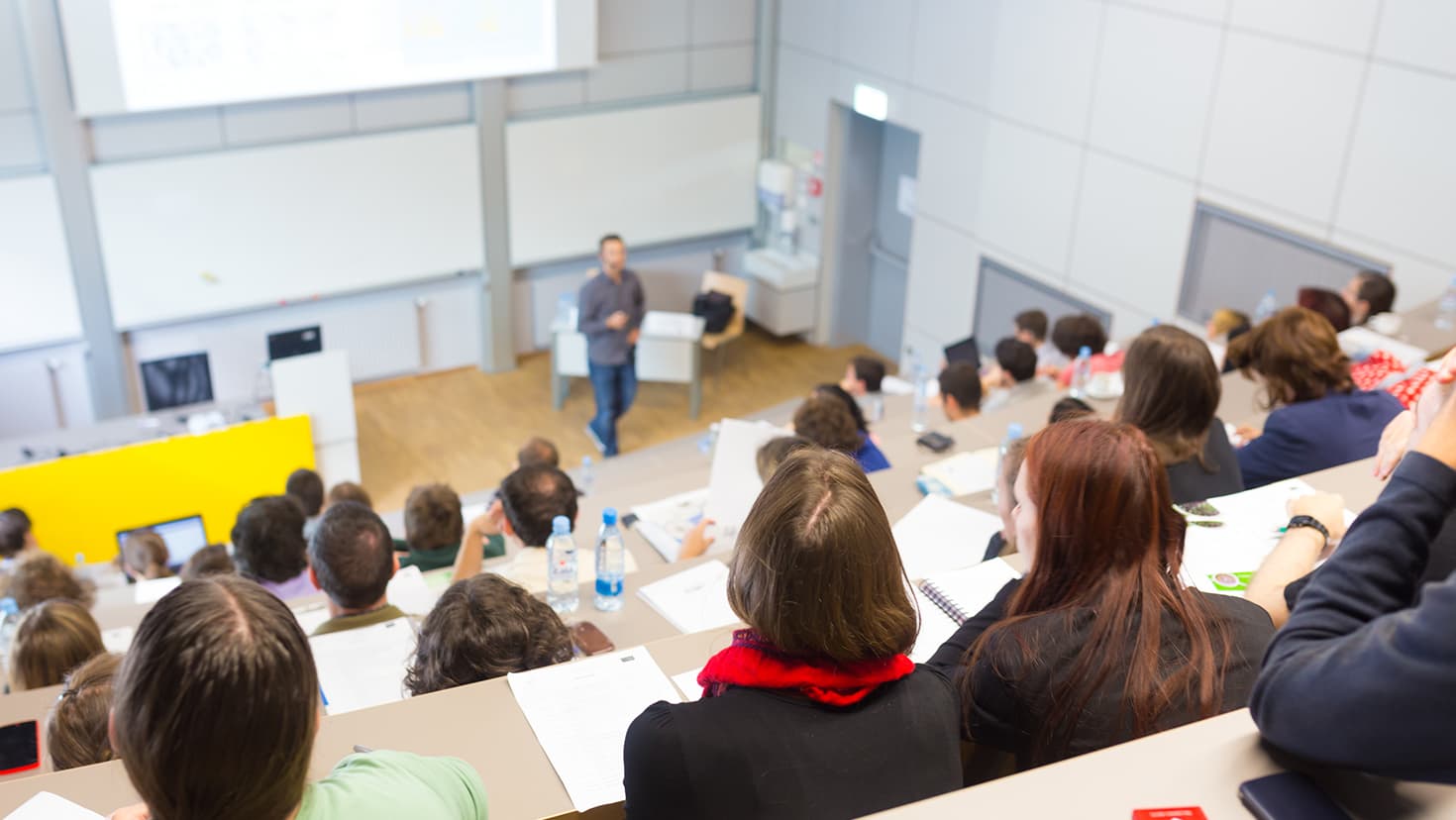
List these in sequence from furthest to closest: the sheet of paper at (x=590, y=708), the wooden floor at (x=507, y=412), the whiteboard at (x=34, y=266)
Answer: the wooden floor at (x=507, y=412) → the whiteboard at (x=34, y=266) → the sheet of paper at (x=590, y=708)

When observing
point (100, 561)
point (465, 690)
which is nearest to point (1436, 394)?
point (465, 690)

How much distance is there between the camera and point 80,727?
237cm

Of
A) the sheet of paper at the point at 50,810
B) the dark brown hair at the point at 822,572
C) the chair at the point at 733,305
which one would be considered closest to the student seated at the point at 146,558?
the sheet of paper at the point at 50,810

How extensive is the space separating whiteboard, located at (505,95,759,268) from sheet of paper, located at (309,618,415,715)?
6.53 metres

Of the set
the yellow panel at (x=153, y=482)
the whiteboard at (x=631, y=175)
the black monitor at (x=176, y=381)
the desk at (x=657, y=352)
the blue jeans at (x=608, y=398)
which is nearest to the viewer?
the yellow panel at (x=153, y=482)

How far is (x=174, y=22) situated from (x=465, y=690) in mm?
6718

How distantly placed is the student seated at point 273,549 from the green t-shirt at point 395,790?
3.11m

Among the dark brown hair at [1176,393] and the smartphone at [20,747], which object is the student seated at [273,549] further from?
the dark brown hair at [1176,393]

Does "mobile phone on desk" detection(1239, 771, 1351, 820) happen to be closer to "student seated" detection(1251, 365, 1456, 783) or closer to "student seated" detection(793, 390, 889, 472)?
"student seated" detection(1251, 365, 1456, 783)

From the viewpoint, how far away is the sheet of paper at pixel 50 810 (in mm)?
1900

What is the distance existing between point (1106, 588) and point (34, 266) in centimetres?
755

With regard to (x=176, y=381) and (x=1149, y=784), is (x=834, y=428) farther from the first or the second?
(x=176, y=381)

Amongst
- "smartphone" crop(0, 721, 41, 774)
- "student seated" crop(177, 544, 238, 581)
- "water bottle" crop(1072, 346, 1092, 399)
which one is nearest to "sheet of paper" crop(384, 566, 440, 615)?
"smartphone" crop(0, 721, 41, 774)

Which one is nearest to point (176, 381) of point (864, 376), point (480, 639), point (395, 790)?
point (864, 376)
